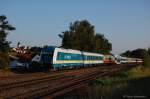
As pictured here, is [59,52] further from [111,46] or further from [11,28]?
[111,46]

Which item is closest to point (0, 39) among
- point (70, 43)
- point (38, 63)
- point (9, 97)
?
point (38, 63)

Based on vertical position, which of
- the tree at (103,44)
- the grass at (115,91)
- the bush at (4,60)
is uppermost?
the tree at (103,44)

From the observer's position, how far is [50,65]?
1503 inches

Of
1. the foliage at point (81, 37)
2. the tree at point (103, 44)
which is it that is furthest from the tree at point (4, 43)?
the tree at point (103, 44)

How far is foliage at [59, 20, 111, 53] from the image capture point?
95812 mm

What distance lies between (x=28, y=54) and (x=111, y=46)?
8861cm

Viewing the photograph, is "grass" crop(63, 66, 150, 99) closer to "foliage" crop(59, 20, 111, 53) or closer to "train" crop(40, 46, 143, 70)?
"train" crop(40, 46, 143, 70)

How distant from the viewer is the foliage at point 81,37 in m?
95.8

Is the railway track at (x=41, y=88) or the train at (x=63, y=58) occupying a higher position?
the train at (x=63, y=58)

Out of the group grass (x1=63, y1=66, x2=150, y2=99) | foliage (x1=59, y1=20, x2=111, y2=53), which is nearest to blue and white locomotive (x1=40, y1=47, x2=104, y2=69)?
grass (x1=63, y1=66, x2=150, y2=99)

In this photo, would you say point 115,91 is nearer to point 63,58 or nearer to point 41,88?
point 41,88

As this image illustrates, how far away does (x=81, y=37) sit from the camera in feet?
331

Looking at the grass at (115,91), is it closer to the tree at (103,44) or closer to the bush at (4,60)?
the bush at (4,60)

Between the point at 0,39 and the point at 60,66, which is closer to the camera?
the point at 0,39
